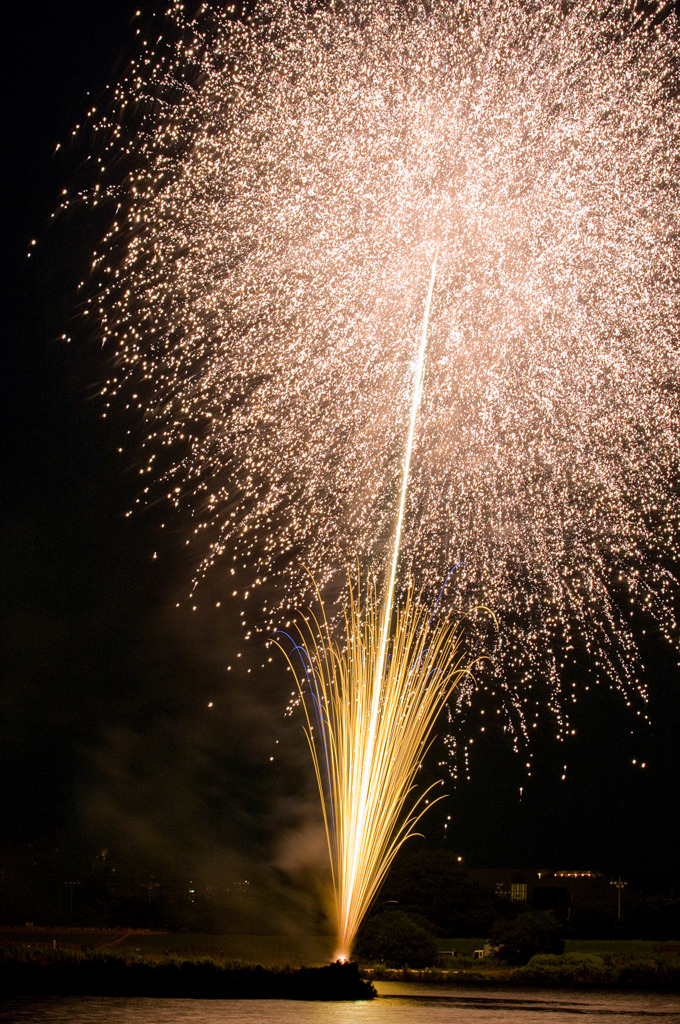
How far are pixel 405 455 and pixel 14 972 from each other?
9.43 m

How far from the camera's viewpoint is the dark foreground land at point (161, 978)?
51.5ft

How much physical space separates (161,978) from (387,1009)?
346 cm

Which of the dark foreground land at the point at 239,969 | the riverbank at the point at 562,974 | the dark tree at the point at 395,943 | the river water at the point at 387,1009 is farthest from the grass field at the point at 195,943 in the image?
the river water at the point at 387,1009

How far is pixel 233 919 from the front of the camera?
28844mm

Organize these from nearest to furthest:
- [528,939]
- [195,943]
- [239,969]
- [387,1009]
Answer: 1. [387,1009]
2. [239,969]
3. [195,943]
4. [528,939]

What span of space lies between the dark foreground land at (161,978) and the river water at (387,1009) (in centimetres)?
49

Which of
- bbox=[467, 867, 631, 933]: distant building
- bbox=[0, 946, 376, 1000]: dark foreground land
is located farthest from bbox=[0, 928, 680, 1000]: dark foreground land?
bbox=[467, 867, 631, 933]: distant building

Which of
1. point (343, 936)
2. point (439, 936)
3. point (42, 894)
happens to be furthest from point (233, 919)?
point (343, 936)

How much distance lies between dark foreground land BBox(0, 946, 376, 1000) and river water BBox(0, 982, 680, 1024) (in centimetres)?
49

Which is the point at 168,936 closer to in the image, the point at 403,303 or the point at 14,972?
the point at 14,972

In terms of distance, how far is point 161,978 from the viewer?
645 inches

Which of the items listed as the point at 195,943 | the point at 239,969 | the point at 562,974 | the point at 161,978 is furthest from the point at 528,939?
the point at 161,978

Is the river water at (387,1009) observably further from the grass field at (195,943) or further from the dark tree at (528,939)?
the dark tree at (528,939)

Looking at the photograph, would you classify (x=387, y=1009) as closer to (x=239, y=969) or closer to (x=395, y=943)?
(x=239, y=969)
